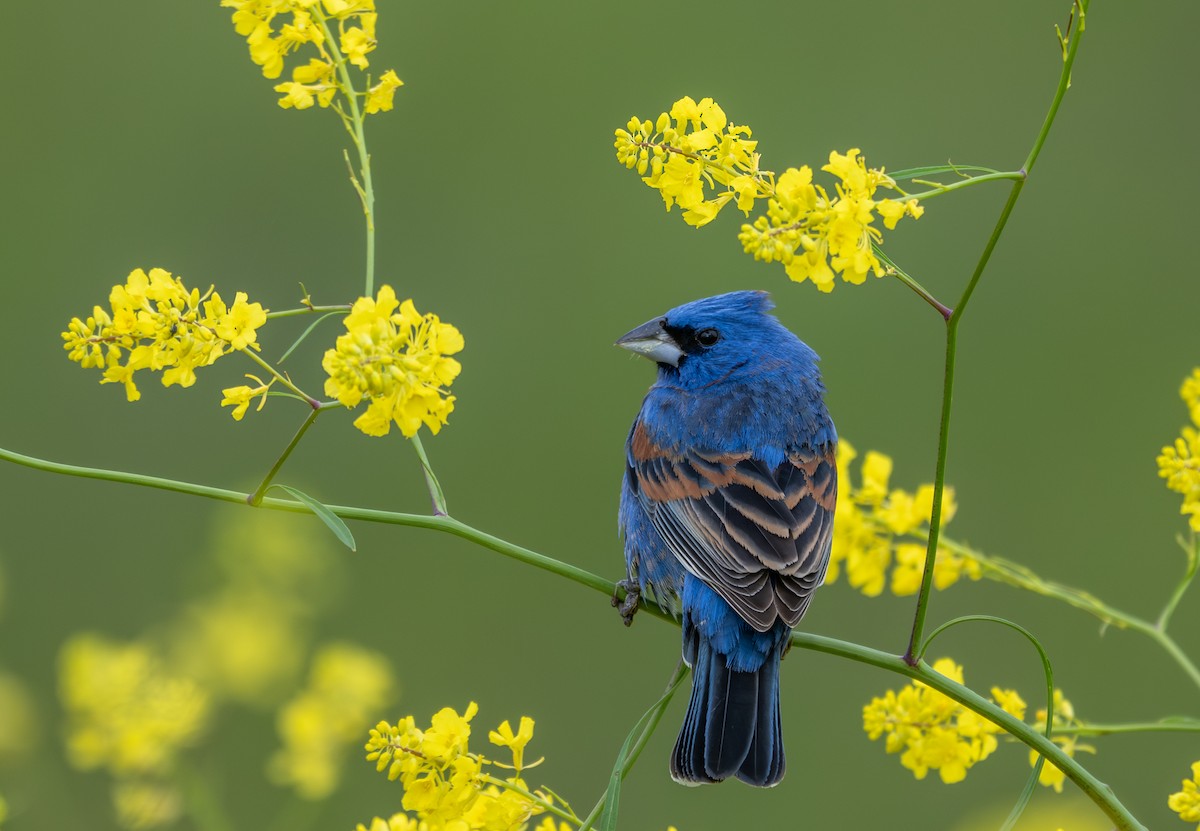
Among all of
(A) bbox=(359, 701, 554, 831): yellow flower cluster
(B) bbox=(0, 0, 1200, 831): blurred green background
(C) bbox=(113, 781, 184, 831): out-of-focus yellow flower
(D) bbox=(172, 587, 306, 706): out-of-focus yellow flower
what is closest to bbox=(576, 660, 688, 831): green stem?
(A) bbox=(359, 701, 554, 831): yellow flower cluster

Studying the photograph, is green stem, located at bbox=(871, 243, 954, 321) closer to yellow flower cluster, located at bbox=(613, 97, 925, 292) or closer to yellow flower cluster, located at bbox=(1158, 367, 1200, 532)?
yellow flower cluster, located at bbox=(613, 97, 925, 292)

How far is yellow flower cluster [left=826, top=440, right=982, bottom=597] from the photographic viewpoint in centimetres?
277

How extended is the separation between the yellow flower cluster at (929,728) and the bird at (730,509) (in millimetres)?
529

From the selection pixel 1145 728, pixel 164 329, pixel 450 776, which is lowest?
pixel 450 776

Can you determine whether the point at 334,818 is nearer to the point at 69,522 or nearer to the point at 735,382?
the point at 735,382

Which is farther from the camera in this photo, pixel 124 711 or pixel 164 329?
pixel 124 711

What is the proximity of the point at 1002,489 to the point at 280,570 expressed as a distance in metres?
3.95

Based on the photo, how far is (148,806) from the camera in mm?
2861

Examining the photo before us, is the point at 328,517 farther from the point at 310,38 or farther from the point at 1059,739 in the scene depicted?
the point at 1059,739

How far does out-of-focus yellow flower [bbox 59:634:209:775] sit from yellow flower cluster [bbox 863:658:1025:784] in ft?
4.78

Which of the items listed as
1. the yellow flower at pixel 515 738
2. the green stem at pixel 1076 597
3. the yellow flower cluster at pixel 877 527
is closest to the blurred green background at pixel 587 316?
the yellow flower cluster at pixel 877 527

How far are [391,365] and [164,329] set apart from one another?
385 mm

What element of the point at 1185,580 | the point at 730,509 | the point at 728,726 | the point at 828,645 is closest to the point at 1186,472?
the point at 1185,580

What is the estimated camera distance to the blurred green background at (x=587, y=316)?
611 cm
